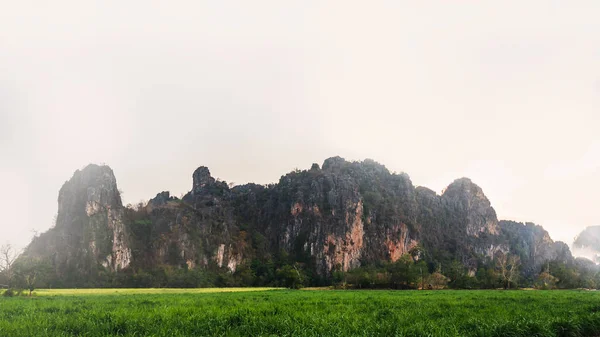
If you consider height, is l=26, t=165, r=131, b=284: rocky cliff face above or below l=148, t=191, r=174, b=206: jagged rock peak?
below

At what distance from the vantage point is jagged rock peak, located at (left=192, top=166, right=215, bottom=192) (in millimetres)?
194375

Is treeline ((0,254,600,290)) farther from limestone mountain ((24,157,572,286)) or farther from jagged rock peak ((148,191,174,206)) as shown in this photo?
jagged rock peak ((148,191,174,206))

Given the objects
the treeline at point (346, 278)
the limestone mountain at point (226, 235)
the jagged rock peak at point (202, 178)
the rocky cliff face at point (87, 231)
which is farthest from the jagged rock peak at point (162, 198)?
the treeline at point (346, 278)

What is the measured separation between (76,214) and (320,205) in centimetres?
9699

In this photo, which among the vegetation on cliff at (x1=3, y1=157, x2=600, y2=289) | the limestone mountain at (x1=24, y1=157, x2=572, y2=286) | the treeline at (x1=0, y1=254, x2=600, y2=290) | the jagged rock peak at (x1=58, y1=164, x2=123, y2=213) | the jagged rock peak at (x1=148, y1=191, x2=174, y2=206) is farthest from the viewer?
the jagged rock peak at (x1=148, y1=191, x2=174, y2=206)

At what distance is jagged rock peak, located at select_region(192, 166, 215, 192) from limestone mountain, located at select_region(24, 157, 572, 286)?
1.69 feet

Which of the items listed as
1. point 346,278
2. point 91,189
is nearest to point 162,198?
point 91,189

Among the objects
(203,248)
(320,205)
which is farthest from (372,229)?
(203,248)

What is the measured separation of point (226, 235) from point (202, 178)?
47.0 m

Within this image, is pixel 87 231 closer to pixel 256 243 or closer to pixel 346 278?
pixel 256 243

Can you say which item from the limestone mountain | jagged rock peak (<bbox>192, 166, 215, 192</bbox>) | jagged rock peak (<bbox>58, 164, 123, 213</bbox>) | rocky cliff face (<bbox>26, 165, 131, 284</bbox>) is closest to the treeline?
the limestone mountain

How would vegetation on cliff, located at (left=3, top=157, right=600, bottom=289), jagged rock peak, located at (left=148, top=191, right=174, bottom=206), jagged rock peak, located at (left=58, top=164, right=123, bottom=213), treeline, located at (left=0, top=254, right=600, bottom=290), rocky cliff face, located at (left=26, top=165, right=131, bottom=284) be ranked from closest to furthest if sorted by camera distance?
treeline, located at (left=0, top=254, right=600, bottom=290) < vegetation on cliff, located at (left=3, top=157, right=600, bottom=289) < rocky cliff face, located at (left=26, top=165, right=131, bottom=284) < jagged rock peak, located at (left=58, top=164, right=123, bottom=213) < jagged rock peak, located at (left=148, top=191, right=174, bottom=206)

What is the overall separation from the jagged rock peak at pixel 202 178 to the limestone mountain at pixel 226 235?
515 millimetres

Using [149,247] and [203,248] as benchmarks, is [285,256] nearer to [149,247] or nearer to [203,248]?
[203,248]
